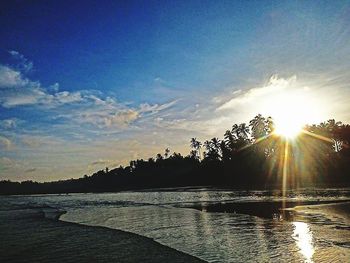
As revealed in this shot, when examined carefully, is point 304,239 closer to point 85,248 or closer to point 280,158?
point 85,248

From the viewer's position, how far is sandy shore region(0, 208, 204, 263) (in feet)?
50.3

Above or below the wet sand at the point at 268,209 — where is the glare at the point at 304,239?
below

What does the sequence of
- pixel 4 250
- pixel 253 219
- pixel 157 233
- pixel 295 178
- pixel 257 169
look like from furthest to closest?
pixel 257 169
pixel 295 178
pixel 253 219
pixel 157 233
pixel 4 250

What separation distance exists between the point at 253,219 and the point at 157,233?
848 cm

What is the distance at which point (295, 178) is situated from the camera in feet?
364

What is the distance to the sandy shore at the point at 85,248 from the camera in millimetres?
15328

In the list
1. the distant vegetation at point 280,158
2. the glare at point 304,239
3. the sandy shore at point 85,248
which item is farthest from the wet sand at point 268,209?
the distant vegetation at point 280,158

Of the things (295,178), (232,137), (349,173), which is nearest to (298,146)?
(295,178)

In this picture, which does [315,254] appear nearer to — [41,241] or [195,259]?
[195,259]

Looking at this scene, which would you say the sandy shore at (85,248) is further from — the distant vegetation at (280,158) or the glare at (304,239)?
the distant vegetation at (280,158)

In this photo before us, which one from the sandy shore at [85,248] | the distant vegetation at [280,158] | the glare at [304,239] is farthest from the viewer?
the distant vegetation at [280,158]

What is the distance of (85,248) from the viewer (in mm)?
18141

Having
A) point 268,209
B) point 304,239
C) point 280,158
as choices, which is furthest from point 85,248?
point 280,158

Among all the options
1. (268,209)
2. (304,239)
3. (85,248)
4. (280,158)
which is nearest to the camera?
(304,239)
